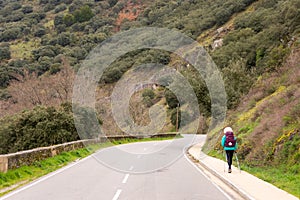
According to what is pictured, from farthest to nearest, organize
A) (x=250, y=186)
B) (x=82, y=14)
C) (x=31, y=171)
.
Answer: (x=82, y=14), (x=31, y=171), (x=250, y=186)

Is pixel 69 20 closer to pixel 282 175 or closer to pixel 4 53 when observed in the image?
pixel 4 53

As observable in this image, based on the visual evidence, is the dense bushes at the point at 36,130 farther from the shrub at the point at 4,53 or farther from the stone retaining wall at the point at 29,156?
the shrub at the point at 4,53

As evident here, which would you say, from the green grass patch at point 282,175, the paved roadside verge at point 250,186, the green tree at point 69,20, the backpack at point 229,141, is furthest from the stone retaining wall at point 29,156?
the green tree at point 69,20

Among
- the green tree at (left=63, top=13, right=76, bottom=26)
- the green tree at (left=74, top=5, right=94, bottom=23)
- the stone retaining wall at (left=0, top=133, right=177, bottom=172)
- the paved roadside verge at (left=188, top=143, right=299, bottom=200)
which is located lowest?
the paved roadside verge at (left=188, top=143, right=299, bottom=200)

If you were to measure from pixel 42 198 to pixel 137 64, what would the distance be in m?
60.0

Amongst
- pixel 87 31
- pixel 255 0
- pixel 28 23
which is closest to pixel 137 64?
pixel 255 0

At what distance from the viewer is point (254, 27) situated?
256 feet

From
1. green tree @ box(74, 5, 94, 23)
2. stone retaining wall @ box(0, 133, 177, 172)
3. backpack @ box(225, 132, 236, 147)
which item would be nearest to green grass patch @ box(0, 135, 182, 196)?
stone retaining wall @ box(0, 133, 177, 172)

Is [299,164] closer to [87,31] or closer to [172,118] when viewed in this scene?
[172,118]

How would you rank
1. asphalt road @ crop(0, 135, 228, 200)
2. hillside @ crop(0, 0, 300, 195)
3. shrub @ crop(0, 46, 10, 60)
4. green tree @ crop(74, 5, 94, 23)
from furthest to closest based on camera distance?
green tree @ crop(74, 5, 94, 23)
shrub @ crop(0, 46, 10, 60)
hillside @ crop(0, 0, 300, 195)
asphalt road @ crop(0, 135, 228, 200)

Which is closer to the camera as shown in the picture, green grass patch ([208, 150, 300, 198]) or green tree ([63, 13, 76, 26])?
green grass patch ([208, 150, 300, 198])

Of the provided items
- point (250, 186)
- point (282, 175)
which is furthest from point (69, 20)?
point (250, 186)

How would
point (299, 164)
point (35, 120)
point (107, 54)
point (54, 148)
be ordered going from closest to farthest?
point (299, 164), point (54, 148), point (35, 120), point (107, 54)

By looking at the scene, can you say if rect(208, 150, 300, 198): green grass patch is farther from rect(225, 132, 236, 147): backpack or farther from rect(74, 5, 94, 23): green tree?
rect(74, 5, 94, 23): green tree
